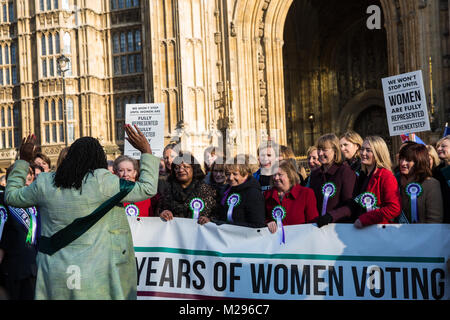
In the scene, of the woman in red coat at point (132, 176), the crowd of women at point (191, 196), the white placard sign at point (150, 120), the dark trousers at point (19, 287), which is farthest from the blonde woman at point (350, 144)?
the white placard sign at point (150, 120)

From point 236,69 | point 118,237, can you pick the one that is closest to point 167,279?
point 118,237

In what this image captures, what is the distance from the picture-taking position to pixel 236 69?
Answer: 19.3 metres

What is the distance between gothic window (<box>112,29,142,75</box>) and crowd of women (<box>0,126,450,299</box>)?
1603cm

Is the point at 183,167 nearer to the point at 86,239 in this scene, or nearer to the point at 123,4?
the point at 86,239

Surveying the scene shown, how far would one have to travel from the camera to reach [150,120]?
9.11 metres

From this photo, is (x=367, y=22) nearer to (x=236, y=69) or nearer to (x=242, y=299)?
(x=236, y=69)

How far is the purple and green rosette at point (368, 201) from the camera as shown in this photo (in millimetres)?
5067

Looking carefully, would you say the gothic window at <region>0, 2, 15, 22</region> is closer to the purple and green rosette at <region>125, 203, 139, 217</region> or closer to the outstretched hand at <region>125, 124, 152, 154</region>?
the purple and green rosette at <region>125, 203, 139, 217</region>

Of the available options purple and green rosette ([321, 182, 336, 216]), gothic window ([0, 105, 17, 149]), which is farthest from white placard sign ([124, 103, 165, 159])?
gothic window ([0, 105, 17, 149])

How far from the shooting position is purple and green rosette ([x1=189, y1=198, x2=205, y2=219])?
570 cm

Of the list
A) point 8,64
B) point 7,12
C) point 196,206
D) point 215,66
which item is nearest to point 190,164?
point 196,206

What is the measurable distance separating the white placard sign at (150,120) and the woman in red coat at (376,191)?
14.1 ft

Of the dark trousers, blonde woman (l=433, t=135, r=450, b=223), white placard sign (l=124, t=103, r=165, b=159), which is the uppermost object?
white placard sign (l=124, t=103, r=165, b=159)

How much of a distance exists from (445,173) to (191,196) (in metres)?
2.68
